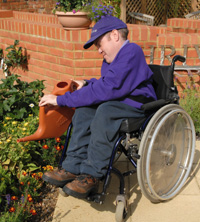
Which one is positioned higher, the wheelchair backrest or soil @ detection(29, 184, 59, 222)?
the wheelchair backrest

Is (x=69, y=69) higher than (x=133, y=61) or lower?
lower

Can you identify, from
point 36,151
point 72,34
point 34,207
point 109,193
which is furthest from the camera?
point 72,34

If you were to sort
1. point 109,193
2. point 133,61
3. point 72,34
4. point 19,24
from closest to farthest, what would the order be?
point 133,61 < point 109,193 < point 72,34 < point 19,24

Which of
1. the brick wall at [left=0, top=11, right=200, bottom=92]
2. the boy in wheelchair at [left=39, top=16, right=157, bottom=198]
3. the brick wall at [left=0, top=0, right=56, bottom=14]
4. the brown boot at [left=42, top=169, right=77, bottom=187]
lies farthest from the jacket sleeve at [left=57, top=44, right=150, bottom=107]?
the brick wall at [left=0, top=0, right=56, bottom=14]

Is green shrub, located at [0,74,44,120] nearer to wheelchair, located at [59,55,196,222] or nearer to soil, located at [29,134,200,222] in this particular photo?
soil, located at [29,134,200,222]

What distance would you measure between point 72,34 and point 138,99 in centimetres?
201

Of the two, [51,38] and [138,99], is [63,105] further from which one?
[51,38]

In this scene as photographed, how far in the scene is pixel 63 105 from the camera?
2318 mm

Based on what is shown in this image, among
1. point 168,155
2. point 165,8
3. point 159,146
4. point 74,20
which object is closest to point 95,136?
point 159,146

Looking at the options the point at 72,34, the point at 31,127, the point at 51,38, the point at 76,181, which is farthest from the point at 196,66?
the point at 76,181

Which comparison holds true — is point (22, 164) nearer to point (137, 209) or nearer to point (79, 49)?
point (137, 209)

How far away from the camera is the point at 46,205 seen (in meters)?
2.57

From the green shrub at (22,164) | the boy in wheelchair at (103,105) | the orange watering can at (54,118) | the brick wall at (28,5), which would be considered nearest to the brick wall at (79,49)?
the green shrub at (22,164)

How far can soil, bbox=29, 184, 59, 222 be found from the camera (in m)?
2.41
